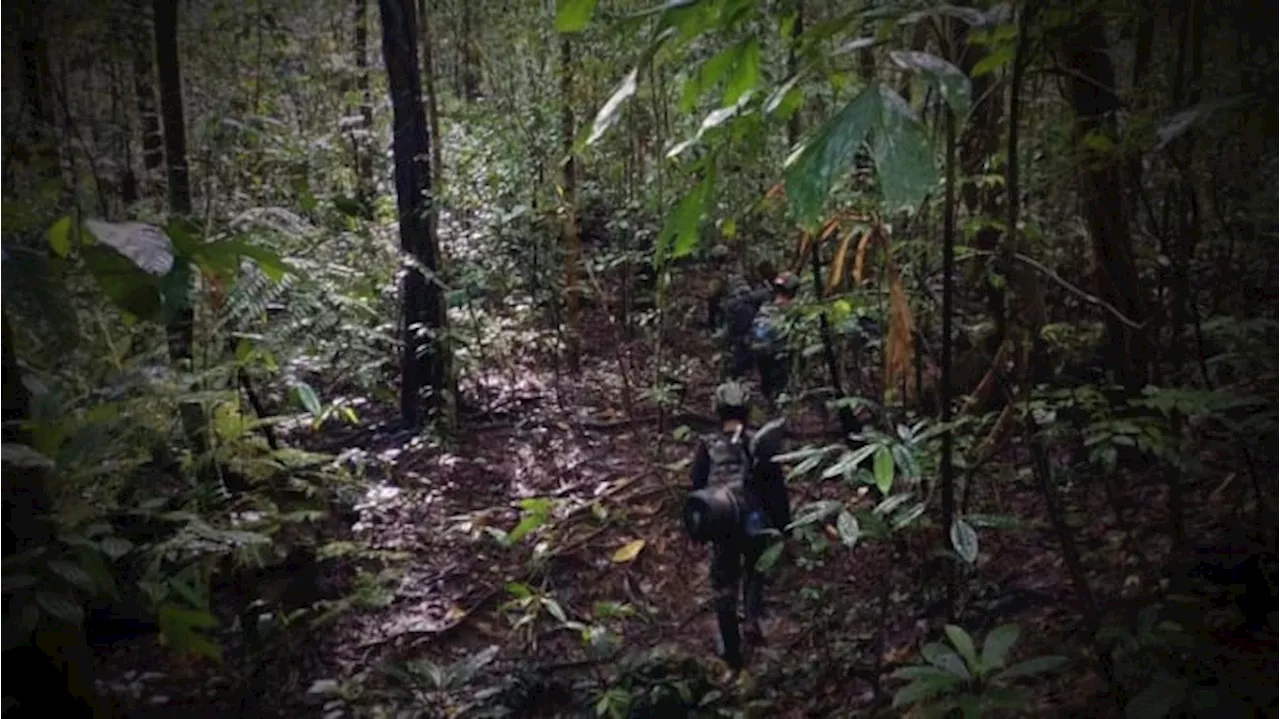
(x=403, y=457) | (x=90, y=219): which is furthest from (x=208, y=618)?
(x=403, y=457)

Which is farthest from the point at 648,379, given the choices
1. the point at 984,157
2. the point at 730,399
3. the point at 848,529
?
the point at 848,529

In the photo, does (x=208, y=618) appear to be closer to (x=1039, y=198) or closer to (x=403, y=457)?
(x=1039, y=198)

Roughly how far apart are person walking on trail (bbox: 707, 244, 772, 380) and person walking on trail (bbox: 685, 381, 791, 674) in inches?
147

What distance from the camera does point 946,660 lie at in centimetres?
224

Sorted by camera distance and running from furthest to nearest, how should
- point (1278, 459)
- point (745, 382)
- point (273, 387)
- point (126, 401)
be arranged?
point (745, 382), point (273, 387), point (126, 401), point (1278, 459)

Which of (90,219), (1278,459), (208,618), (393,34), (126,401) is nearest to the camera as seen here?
(90,219)

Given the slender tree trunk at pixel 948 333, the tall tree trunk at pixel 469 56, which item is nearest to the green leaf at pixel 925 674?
the slender tree trunk at pixel 948 333

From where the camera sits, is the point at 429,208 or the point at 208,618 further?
the point at 429,208

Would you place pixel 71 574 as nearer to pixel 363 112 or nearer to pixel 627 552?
pixel 627 552

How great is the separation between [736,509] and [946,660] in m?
2.54

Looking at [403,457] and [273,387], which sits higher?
[273,387]

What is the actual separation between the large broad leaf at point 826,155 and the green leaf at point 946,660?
1413 millimetres

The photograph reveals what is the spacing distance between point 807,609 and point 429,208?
15.5ft

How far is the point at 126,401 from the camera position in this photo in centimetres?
409
